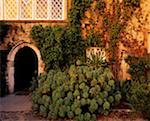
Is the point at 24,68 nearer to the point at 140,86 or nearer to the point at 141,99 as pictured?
the point at 140,86

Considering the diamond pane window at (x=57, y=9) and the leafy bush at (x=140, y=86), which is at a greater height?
the diamond pane window at (x=57, y=9)

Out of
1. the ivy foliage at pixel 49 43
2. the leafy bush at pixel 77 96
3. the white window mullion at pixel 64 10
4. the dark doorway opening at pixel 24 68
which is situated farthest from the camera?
the dark doorway opening at pixel 24 68

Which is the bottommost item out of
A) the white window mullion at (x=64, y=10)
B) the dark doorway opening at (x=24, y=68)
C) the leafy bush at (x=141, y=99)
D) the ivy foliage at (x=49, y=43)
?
the leafy bush at (x=141, y=99)

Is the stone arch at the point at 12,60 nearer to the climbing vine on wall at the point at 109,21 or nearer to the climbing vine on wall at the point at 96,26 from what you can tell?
the climbing vine on wall at the point at 96,26

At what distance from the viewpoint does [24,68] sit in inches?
642

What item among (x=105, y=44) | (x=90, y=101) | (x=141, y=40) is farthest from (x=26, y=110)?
(x=141, y=40)

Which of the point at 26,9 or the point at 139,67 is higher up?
the point at 26,9

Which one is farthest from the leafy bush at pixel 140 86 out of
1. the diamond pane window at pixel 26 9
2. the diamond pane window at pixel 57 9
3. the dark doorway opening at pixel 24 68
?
the diamond pane window at pixel 26 9

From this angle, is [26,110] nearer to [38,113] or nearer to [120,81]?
[38,113]

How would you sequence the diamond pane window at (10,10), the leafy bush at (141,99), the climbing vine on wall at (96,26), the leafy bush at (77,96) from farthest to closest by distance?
the diamond pane window at (10,10) → the climbing vine on wall at (96,26) → the leafy bush at (77,96) → the leafy bush at (141,99)

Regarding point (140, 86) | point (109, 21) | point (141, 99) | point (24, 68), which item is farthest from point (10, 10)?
point (141, 99)

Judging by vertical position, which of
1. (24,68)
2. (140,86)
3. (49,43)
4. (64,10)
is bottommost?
(140,86)

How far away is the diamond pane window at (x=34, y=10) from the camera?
14.6m

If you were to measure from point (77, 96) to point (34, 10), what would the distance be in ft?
15.8
